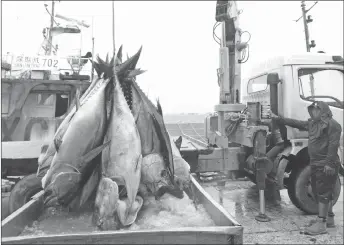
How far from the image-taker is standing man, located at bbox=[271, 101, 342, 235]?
3.50m

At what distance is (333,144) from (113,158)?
9.60 feet

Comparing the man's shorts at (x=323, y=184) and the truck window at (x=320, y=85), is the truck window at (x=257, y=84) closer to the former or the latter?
the truck window at (x=320, y=85)

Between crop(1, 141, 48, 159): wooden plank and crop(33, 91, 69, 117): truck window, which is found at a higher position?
crop(33, 91, 69, 117): truck window

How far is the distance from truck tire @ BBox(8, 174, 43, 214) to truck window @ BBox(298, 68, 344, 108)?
13.9 ft

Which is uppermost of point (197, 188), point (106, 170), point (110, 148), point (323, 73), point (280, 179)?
point (323, 73)

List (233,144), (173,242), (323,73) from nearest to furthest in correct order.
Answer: (173,242)
(323,73)
(233,144)

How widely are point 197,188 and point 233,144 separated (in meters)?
3.00

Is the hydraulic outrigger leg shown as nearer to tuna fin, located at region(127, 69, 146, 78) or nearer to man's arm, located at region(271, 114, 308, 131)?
man's arm, located at region(271, 114, 308, 131)

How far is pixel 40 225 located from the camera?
1.81 m

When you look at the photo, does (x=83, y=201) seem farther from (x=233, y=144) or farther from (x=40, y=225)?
(x=233, y=144)

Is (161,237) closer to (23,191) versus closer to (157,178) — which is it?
(157,178)

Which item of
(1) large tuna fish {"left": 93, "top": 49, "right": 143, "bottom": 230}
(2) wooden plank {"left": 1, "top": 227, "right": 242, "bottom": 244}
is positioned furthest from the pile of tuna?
(2) wooden plank {"left": 1, "top": 227, "right": 242, "bottom": 244}

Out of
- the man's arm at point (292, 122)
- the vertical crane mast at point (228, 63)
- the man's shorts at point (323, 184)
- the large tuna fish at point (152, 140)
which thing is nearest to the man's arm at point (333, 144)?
the man's shorts at point (323, 184)

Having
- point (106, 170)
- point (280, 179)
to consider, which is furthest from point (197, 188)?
point (280, 179)
